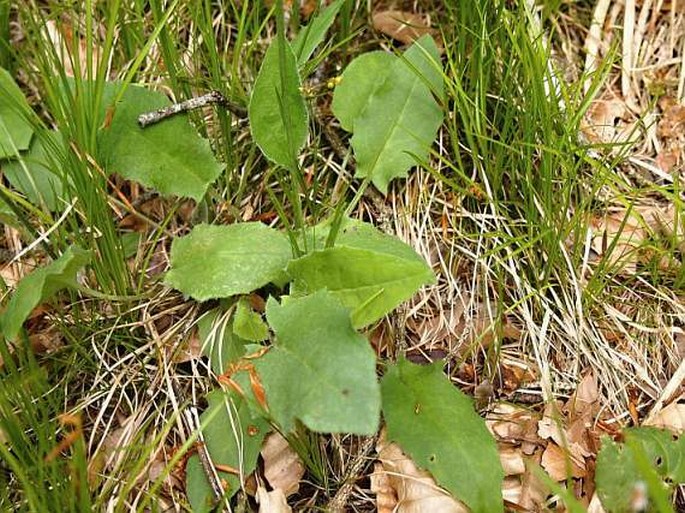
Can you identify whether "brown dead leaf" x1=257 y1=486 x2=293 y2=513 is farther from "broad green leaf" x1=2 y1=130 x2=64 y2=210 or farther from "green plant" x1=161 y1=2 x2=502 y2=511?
"broad green leaf" x1=2 y1=130 x2=64 y2=210

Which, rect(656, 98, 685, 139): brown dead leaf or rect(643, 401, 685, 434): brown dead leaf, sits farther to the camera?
rect(656, 98, 685, 139): brown dead leaf

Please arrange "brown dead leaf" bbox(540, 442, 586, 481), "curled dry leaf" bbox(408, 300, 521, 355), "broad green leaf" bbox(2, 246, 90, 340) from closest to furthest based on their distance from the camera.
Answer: "broad green leaf" bbox(2, 246, 90, 340) < "brown dead leaf" bbox(540, 442, 586, 481) < "curled dry leaf" bbox(408, 300, 521, 355)

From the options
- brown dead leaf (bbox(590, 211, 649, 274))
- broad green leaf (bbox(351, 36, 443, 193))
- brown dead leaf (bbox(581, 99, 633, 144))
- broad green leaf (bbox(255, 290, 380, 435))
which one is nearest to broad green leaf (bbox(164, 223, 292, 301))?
broad green leaf (bbox(255, 290, 380, 435))

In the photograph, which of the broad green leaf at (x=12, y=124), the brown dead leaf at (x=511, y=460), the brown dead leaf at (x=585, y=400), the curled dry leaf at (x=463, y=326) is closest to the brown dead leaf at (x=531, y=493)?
the brown dead leaf at (x=511, y=460)

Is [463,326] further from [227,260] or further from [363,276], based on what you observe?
[227,260]

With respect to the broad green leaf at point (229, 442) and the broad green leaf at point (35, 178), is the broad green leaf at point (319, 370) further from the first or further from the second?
the broad green leaf at point (35, 178)

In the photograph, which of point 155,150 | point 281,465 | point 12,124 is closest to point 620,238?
point 281,465

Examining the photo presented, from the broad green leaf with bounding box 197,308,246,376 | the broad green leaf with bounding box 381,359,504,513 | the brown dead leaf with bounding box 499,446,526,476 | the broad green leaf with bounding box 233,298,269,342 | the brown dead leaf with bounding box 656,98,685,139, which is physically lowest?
the brown dead leaf with bounding box 499,446,526,476

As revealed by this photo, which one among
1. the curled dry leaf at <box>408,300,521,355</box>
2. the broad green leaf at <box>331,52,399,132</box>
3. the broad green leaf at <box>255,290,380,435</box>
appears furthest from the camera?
the broad green leaf at <box>331,52,399,132</box>
